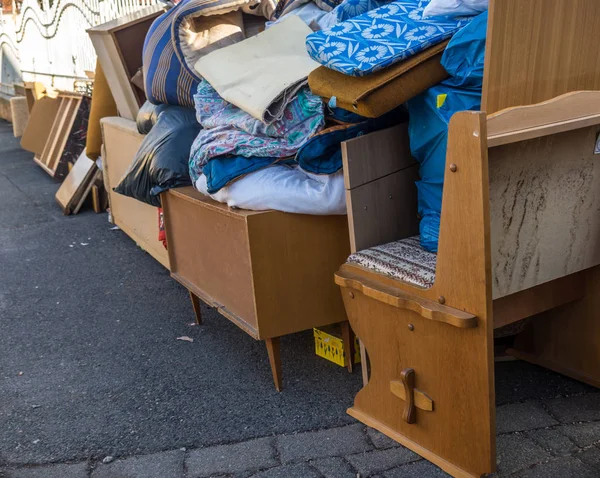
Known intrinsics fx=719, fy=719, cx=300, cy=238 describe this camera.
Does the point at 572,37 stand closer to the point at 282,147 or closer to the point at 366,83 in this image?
the point at 366,83

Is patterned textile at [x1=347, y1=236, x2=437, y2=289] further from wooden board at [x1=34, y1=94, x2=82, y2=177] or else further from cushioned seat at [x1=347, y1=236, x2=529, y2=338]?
wooden board at [x1=34, y1=94, x2=82, y2=177]

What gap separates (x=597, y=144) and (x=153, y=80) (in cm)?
211

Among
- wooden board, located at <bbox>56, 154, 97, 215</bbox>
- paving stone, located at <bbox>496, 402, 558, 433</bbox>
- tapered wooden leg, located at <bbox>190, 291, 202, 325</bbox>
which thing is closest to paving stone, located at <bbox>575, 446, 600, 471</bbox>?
paving stone, located at <bbox>496, 402, 558, 433</bbox>

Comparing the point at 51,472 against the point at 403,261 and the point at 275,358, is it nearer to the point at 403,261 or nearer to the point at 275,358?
the point at 275,358

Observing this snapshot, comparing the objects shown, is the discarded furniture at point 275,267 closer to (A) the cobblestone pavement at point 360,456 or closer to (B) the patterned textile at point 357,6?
(A) the cobblestone pavement at point 360,456

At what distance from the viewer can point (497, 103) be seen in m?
1.98

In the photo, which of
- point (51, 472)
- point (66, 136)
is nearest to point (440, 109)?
point (51, 472)

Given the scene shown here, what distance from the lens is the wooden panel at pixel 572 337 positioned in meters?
2.46

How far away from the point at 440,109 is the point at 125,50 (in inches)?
97.2

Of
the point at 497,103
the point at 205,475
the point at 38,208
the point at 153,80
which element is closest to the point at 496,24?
the point at 497,103

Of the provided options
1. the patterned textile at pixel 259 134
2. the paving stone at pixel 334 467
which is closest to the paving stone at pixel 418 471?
the paving stone at pixel 334 467

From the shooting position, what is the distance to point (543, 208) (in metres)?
2.08

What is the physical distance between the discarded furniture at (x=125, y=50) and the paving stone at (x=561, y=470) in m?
3.02

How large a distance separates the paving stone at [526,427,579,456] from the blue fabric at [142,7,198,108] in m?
2.05
